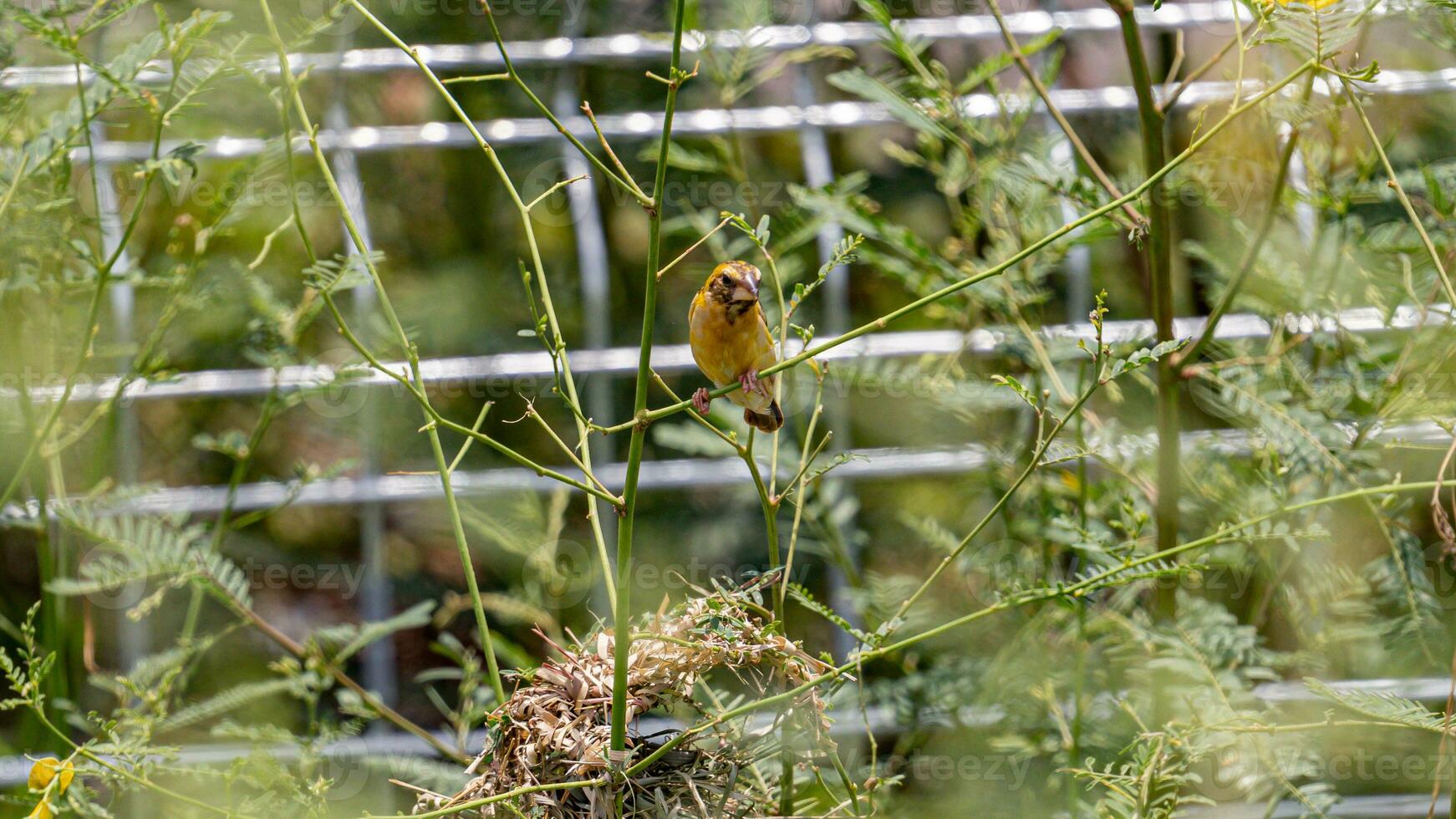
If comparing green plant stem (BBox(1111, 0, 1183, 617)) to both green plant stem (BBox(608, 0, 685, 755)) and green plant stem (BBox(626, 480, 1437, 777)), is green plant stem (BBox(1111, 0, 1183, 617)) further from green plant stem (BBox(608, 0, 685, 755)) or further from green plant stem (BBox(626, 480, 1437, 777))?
green plant stem (BBox(608, 0, 685, 755))

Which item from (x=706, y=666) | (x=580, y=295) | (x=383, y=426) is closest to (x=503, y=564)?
(x=383, y=426)

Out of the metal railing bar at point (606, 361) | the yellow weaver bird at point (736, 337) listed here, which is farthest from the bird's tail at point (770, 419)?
the metal railing bar at point (606, 361)

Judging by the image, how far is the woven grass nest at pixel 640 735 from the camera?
85 centimetres

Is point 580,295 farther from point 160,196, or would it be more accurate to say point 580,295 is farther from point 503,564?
point 160,196

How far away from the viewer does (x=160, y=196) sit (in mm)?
2287

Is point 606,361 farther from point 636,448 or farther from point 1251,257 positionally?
point 636,448

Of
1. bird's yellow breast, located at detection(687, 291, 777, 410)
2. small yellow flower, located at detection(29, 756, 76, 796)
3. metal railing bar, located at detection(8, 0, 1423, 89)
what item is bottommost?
small yellow flower, located at detection(29, 756, 76, 796)

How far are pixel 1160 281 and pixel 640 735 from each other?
665mm

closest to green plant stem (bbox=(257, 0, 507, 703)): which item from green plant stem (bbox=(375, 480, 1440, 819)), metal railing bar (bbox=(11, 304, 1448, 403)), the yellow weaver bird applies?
green plant stem (bbox=(375, 480, 1440, 819))

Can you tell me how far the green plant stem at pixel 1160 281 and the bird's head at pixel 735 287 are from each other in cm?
36

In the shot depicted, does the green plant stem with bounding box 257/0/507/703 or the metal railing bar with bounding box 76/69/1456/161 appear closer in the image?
the green plant stem with bounding box 257/0/507/703

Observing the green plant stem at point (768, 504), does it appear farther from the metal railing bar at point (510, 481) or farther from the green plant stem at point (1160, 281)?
the metal railing bar at point (510, 481)

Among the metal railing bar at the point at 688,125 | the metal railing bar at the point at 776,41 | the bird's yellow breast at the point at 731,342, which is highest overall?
the metal railing bar at the point at 776,41

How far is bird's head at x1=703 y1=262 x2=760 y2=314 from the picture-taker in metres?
1.06
